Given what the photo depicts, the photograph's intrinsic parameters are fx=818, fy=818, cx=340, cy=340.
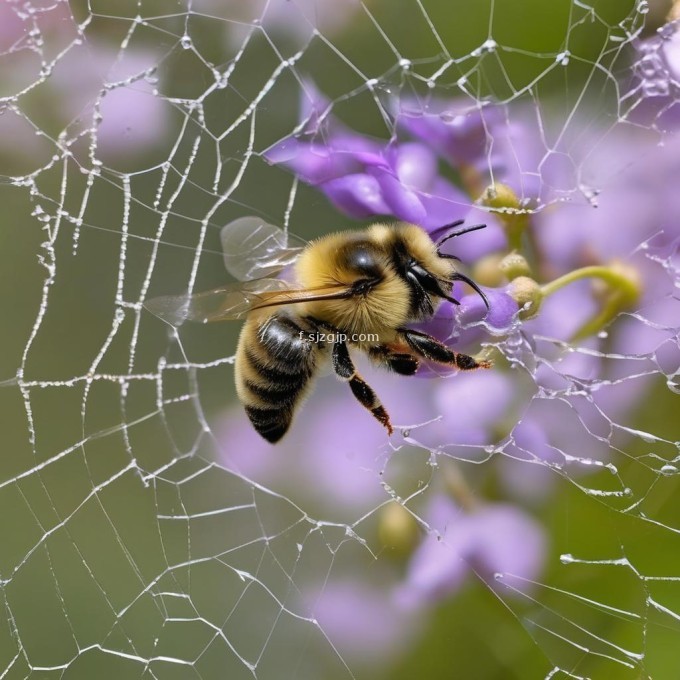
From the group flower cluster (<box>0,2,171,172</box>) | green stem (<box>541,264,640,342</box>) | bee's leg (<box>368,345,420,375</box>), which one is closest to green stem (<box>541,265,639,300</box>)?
green stem (<box>541,264,640,342</box>)

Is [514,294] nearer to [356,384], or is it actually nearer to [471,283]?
[471,283]

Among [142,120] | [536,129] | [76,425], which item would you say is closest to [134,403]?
[76,425]

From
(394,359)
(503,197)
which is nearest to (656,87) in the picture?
(503,197)

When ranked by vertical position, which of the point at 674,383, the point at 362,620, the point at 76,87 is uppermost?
the point at 76,87

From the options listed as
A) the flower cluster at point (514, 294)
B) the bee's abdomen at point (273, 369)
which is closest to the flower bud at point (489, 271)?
the flower cluster at point (514, 294)

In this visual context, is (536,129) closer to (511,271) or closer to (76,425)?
(511,271)

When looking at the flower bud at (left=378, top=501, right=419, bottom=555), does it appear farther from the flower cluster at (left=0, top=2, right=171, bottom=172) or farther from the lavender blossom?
the flower cluster at (left=0, top=2, right=171, bottom=172)
